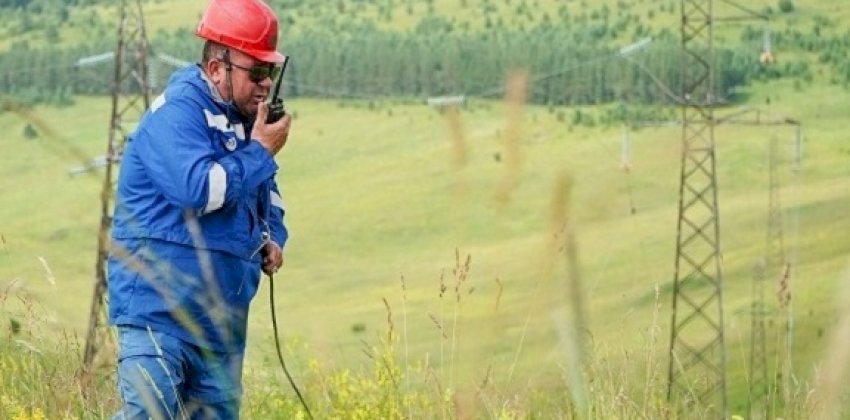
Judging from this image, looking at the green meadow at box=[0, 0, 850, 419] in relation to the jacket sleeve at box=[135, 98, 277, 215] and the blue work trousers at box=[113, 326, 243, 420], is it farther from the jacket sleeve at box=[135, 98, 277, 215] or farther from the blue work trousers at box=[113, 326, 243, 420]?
the jacket sleeve at box=[135, 98, 277, 215]

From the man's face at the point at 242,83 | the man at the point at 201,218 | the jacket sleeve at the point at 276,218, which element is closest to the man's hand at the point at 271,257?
the man at the point at 201,218

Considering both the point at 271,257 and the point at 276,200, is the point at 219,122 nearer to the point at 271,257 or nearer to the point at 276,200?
the point at 271,257

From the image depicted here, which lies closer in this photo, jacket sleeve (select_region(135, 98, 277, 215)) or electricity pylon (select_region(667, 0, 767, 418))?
jacket sleeve (select_region(135, 98, 277, 215))

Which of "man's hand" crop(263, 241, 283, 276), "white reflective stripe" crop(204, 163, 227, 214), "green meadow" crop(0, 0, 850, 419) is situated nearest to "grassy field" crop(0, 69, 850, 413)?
"green meadow" crop(0, 0, 850, 419)

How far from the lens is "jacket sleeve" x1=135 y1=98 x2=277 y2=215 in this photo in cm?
336

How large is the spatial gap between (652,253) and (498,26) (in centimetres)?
2093

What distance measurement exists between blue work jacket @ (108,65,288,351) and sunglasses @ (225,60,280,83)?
80mm

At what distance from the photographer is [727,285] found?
53.2 m

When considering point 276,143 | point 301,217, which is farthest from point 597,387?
point 301,217

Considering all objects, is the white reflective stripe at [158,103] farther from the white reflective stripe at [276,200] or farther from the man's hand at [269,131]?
the white reflective stripe at [276,200]

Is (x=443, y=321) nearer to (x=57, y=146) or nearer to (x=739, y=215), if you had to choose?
(x=57, y=146)

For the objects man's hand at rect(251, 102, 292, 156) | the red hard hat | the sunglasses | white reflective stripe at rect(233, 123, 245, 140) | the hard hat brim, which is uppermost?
the red hard hat

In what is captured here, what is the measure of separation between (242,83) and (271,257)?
39cm

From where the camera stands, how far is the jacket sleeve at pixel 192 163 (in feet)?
11.0
